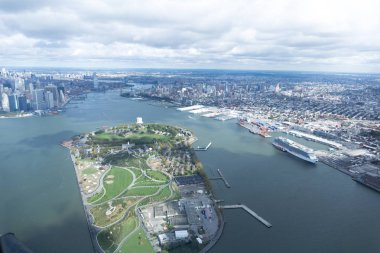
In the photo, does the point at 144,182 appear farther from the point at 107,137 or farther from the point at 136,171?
the point at 107,137

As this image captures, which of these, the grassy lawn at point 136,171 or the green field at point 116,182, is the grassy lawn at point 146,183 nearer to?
the green field at point 116,182

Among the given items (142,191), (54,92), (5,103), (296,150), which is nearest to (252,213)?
(142,191)

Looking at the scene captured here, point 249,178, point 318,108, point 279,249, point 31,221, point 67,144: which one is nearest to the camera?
point 279,249

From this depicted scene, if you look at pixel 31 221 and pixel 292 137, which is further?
pixel 292 137

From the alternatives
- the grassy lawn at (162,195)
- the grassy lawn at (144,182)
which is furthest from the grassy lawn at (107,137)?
the grassy lawn at (162,195)

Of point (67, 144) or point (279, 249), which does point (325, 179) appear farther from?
point (67, 144)

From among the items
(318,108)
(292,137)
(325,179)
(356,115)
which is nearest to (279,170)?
(325,179)
